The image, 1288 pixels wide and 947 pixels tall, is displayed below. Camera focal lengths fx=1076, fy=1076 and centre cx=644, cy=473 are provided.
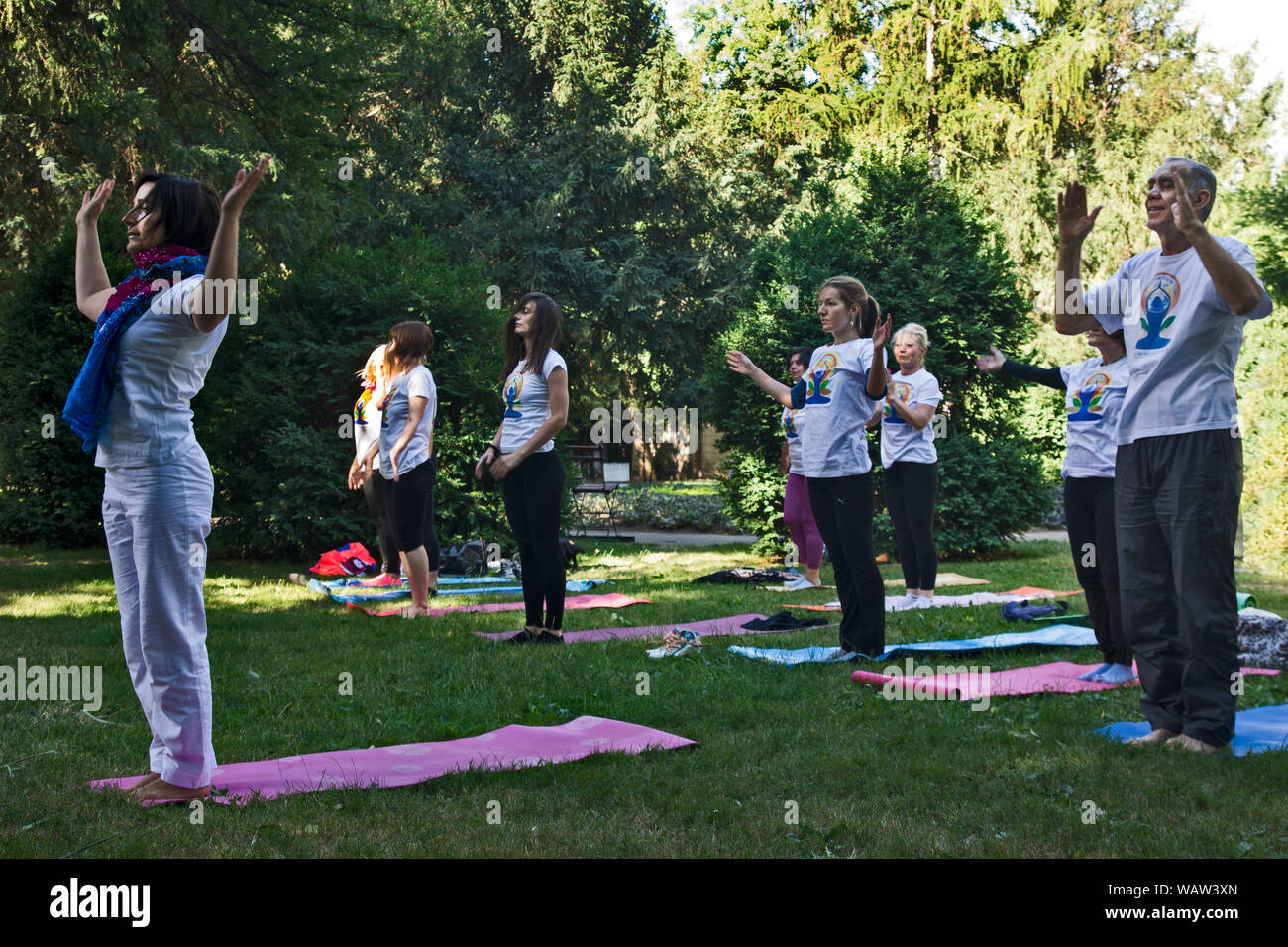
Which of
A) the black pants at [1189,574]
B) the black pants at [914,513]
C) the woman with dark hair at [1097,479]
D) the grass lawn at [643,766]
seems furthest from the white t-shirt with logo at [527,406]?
the black pants at [1189,574]

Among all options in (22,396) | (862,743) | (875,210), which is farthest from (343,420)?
(862,743)

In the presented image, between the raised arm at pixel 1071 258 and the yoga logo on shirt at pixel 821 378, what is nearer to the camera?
the raised arm at pixel 1071 258

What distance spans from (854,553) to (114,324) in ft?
13.6

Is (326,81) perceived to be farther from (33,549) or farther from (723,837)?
(723,837)

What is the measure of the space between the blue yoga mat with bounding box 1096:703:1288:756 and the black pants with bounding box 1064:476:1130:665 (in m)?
0.87

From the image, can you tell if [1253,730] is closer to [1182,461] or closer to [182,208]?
[1182,461]

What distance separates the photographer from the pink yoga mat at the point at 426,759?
12.4 ft

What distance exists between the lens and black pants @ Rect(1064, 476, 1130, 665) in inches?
231

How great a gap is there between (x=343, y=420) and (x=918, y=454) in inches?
260

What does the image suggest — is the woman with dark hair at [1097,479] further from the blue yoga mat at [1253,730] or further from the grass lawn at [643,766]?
the blue yoga mat at [1253,730]

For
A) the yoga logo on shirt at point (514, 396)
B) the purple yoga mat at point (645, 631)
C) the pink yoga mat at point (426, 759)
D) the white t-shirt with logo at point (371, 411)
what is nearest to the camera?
the pink yoga mat at point (426, 759)

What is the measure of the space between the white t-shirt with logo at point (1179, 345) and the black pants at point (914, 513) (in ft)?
13.2

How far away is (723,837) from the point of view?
3.26 metres

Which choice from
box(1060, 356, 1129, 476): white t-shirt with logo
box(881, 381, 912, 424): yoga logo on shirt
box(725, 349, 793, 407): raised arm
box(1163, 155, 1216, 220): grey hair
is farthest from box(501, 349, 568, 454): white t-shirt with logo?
box(1163, 155, 1216, 220): grey hair
